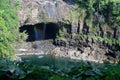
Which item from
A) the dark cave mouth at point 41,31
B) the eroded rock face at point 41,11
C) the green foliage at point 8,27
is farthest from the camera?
the dark cave mouth at point 41,31

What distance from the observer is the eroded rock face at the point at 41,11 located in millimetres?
48875

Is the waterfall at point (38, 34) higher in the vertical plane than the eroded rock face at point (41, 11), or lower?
lower

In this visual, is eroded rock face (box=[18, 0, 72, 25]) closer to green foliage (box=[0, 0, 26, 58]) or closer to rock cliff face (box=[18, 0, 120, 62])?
rock cliff face (box=[18, 0, 120, 62])

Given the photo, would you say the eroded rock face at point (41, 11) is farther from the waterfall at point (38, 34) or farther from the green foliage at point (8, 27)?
the waterfall at point (38, 34)

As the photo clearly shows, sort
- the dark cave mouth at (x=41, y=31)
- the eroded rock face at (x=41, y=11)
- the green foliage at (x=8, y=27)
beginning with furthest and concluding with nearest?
the dark cave mouth at (x=41, y=31), the eroded rock face at (x=41, y=11), the green foliage at (x=8, y=27)

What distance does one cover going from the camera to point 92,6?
5059 centimetres

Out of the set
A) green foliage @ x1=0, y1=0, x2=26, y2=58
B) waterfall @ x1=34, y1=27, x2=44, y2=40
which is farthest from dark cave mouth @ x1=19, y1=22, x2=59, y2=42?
green foliage @ x1=0, y1=0, x2=26, y2=58

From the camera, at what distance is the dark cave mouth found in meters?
51.8

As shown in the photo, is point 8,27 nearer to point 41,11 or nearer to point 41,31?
point 41,11

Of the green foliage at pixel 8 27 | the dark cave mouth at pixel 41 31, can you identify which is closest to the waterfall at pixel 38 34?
the dark cave mouth at pixel 41 31

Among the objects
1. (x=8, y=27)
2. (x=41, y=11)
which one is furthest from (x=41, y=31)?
(x=8, y=27)

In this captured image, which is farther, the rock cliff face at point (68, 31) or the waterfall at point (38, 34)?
the waterfall at point (38, 34)

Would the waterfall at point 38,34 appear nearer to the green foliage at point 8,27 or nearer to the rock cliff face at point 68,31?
the rock cliff face at point 68,31

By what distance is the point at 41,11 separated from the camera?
162ft
